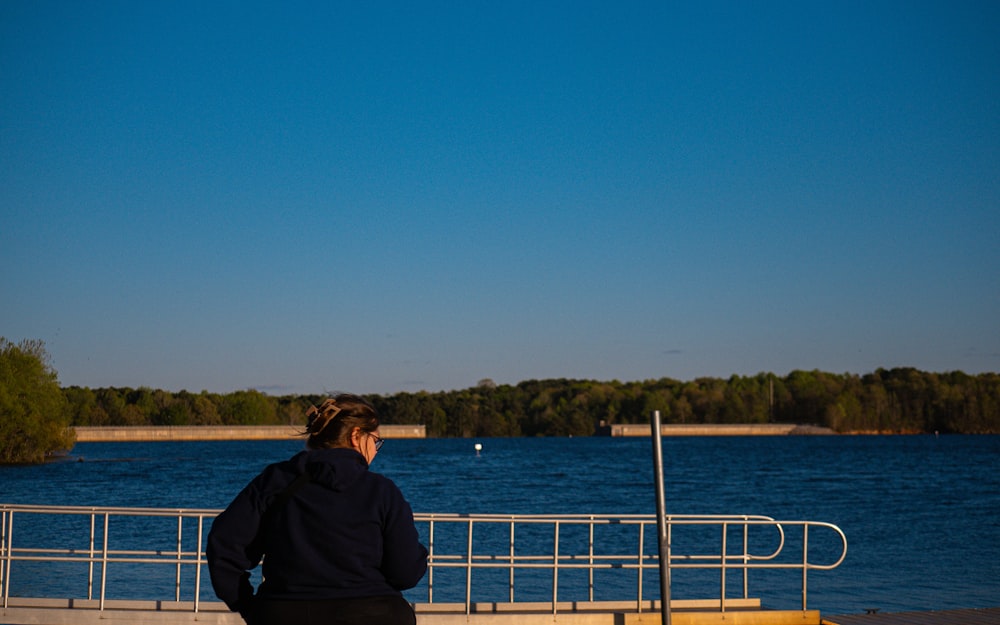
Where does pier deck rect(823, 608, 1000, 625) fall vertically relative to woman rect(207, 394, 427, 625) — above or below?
below

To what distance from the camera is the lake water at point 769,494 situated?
88.4 feet

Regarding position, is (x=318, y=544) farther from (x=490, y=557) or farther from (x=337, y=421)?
(x=490, y=557)

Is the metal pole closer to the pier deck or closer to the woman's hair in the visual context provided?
the woman's hair

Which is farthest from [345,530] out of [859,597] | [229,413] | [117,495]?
[229,413]

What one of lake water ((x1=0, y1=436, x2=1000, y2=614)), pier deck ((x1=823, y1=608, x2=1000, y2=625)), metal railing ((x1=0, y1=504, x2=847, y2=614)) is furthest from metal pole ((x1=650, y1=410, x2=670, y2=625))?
lake water ((x1=0, y1=436, x2=1000, y2=614))

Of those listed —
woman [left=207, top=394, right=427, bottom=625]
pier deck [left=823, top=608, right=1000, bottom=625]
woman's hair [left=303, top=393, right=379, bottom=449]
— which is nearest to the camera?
woman [left=207, top=394, right=427, bottom=625]

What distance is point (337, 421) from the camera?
13.2ft

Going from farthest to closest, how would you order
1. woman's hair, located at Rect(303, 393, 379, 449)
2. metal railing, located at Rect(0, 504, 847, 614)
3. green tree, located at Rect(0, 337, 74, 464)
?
1. green tree, located at Rect(0, 337, 74, 464)
2. metal railing, located at Rect(0, 504, 847, 614)
3. woman's hair, located at Rect(303, 393, 379, 449)

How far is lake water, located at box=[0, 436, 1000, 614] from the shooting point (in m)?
26.9

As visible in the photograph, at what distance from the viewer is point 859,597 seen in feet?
73.5

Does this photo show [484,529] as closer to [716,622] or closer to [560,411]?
[716,622]

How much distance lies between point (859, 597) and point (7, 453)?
2628 inches

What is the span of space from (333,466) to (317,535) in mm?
237

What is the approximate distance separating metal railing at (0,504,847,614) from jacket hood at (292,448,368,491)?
4.75m
